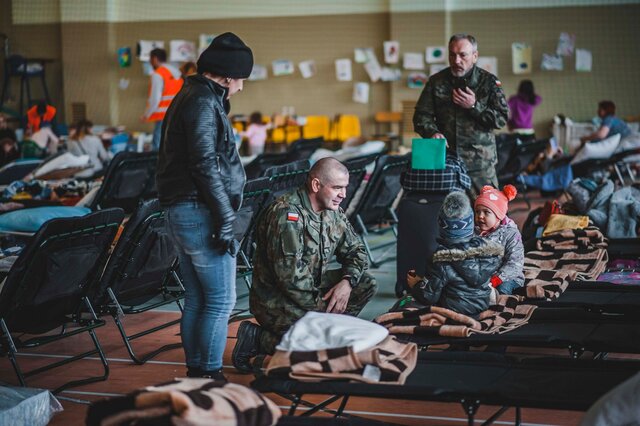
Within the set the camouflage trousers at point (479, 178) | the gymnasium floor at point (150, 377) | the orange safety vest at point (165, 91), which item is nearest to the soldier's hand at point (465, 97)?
the camouflage trousers at point (479, 178)

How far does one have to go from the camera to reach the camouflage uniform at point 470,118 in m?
6.36

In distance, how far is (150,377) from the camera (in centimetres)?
479

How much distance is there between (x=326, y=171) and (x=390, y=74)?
13.6 metres

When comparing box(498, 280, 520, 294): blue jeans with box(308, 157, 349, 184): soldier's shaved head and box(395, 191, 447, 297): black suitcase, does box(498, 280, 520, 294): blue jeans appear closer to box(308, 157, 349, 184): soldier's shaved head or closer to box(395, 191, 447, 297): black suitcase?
box(308, 157, 349, 184): soldier's shaved head

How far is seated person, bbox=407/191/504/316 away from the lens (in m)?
4.23

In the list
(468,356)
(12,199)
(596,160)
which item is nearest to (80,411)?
(468,356)

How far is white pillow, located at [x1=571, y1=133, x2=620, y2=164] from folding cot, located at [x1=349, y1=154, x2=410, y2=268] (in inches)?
178

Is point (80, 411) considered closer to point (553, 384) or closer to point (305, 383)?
point (305, 383)

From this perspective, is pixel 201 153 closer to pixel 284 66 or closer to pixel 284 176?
pixel 284 176

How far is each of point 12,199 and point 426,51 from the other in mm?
10401

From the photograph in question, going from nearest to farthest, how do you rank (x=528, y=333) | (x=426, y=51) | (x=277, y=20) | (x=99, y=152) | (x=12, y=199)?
1. (x=528, y=333)
2. (x=12, y=199)
3. (x=99, y=152)
4. (x=426, y=51)
5. (x=277, y=20)

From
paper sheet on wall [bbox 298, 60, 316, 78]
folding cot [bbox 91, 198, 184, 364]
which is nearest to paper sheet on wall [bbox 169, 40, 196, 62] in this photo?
paper sheet on wall [bbox 298, 60, 316, 78]

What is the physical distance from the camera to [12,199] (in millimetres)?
8211

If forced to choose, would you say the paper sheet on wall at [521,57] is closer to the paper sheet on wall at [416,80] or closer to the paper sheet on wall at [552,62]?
the paper sheet on wall at [552,62]
